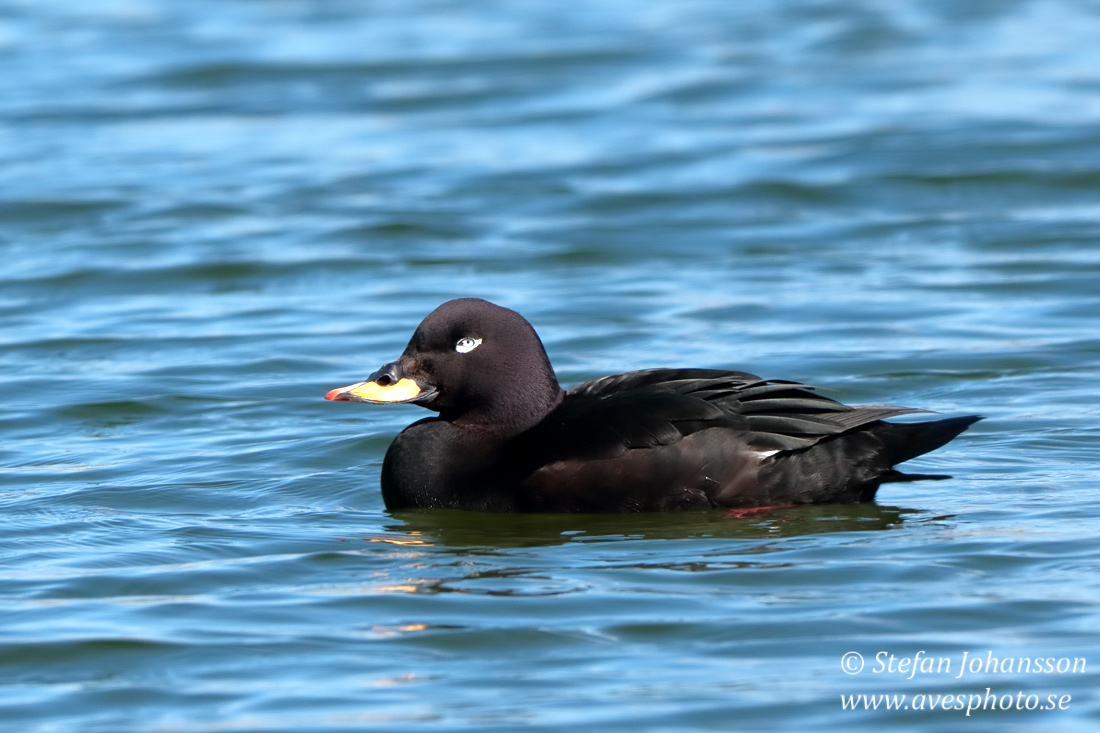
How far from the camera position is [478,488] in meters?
6.81

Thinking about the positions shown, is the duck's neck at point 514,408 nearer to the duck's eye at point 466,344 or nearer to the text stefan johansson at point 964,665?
the duck's eye at point 466,344

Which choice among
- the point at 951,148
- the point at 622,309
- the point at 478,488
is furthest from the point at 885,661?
the point at 951,148

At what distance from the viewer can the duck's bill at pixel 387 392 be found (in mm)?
7004

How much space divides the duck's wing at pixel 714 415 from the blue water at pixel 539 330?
0.30 meters

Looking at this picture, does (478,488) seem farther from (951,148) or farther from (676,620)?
(951,148)

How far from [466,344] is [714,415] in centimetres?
109

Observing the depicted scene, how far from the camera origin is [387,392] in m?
7.05

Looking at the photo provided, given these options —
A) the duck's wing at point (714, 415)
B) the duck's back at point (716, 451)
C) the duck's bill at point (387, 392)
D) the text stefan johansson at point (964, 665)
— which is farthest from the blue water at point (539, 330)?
the duck's bill at point (387, 392)

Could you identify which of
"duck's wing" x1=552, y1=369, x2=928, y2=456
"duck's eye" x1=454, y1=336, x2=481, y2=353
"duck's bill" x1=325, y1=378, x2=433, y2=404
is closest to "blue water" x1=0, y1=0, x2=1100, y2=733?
"duck's wing" x1=552, y1=369, x2=928, y2=456

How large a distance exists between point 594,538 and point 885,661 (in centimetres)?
164

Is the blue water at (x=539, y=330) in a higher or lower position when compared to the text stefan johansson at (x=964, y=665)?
higher

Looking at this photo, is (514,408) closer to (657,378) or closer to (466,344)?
(466,344)

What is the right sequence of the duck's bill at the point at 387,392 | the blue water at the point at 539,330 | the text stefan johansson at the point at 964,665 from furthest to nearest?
the duck's bill at the point at 387,392
the blue water at the point at 539,330
the text stefan johansson at the point at 964,665

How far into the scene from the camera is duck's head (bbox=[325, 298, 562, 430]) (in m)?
7.02
